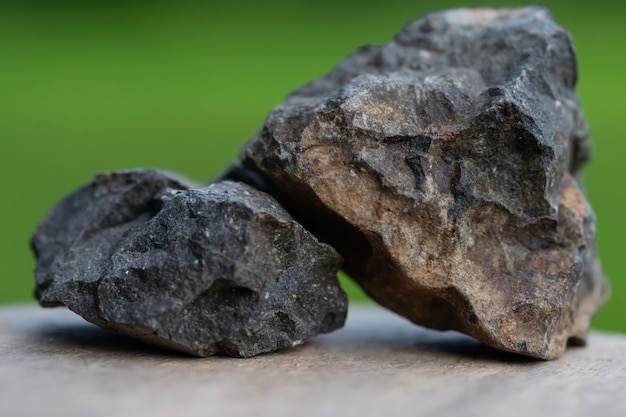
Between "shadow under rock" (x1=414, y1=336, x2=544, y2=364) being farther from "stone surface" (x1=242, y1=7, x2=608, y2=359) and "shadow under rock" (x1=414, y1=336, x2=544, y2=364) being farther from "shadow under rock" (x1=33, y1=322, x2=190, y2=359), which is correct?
"shadow under rock" (x1=33, y1=322, x2=190, y2=359)

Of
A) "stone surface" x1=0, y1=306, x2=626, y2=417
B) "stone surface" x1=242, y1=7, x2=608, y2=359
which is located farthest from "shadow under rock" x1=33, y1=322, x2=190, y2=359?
"stone surface" x1=242, y1=7, x2=608, y2=359

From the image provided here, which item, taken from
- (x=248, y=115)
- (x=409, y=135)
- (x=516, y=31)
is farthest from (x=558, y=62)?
(x=248, y=115)

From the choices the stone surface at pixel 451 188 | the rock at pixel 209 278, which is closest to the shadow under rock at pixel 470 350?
the stone surface at pixel 451 188

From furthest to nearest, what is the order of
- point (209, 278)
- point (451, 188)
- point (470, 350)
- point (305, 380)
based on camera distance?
point (470, 350)
point (451, 188)
point (209, 278)
point (305, 380)

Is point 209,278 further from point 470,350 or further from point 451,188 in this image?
point 470,350

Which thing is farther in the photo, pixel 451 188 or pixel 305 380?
pixel 451 188

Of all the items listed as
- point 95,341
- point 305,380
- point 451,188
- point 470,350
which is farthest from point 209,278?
point 470,350

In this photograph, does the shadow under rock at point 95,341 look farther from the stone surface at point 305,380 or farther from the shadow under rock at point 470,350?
the shadow under rock at point 470,350
